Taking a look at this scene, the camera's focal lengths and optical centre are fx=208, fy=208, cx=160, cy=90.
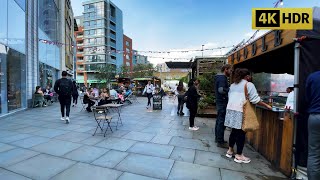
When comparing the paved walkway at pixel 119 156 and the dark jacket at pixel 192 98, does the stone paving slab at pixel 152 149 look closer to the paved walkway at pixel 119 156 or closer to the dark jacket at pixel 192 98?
the paved walkway at pixel 119 156

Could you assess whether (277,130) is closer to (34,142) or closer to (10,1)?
(34,142)

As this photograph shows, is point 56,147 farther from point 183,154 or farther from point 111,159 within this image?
point 183,154

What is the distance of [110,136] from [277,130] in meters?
3.85

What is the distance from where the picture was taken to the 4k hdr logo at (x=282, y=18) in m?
2.97

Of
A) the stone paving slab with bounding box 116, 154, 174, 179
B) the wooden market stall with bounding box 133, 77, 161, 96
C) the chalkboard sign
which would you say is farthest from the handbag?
the wooden market stall with bounding box 133, 77, 161, 96

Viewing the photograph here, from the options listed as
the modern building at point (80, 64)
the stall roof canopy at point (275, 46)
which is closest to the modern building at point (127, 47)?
the modern building at point (80, 64)

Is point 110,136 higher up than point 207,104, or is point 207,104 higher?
point 207,104

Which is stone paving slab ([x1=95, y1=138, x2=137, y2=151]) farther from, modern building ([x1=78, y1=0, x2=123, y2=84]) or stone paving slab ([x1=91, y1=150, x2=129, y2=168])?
modern building ([x1=78, y1=0, x2=123, y2=84])

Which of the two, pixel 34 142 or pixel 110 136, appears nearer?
pixel 34 142

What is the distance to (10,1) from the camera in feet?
30.0

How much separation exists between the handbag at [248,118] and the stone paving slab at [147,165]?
1467 mm

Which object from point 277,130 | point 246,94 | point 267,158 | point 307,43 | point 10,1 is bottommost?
point 267,158

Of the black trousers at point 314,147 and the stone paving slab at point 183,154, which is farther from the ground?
the black trousers at point 314,147

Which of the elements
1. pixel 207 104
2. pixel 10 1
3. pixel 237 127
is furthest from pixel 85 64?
pixel 237 127
